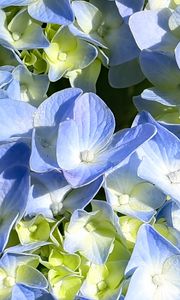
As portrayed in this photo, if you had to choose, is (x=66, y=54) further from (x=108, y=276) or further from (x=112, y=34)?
(x=108, y=276)

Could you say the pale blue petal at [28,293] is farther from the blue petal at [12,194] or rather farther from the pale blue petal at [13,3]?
the pale blue petal at [13,3]

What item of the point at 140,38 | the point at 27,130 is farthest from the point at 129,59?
the point at 27,130

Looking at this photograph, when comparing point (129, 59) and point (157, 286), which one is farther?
point (129, 59)

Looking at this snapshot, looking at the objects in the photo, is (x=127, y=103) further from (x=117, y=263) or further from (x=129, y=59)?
(x=117, y=263)

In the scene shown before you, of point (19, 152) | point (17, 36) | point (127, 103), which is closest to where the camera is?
point (19, 152)

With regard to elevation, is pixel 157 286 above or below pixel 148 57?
below

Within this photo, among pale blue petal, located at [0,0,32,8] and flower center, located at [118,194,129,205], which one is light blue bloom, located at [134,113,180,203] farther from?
pale blue petal, located at [0,0,32,8]

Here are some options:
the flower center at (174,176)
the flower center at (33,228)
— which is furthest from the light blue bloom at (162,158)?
the flower center at (33,228)

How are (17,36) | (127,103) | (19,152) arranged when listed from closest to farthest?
(19,152)
(17,36)
(127,103)
